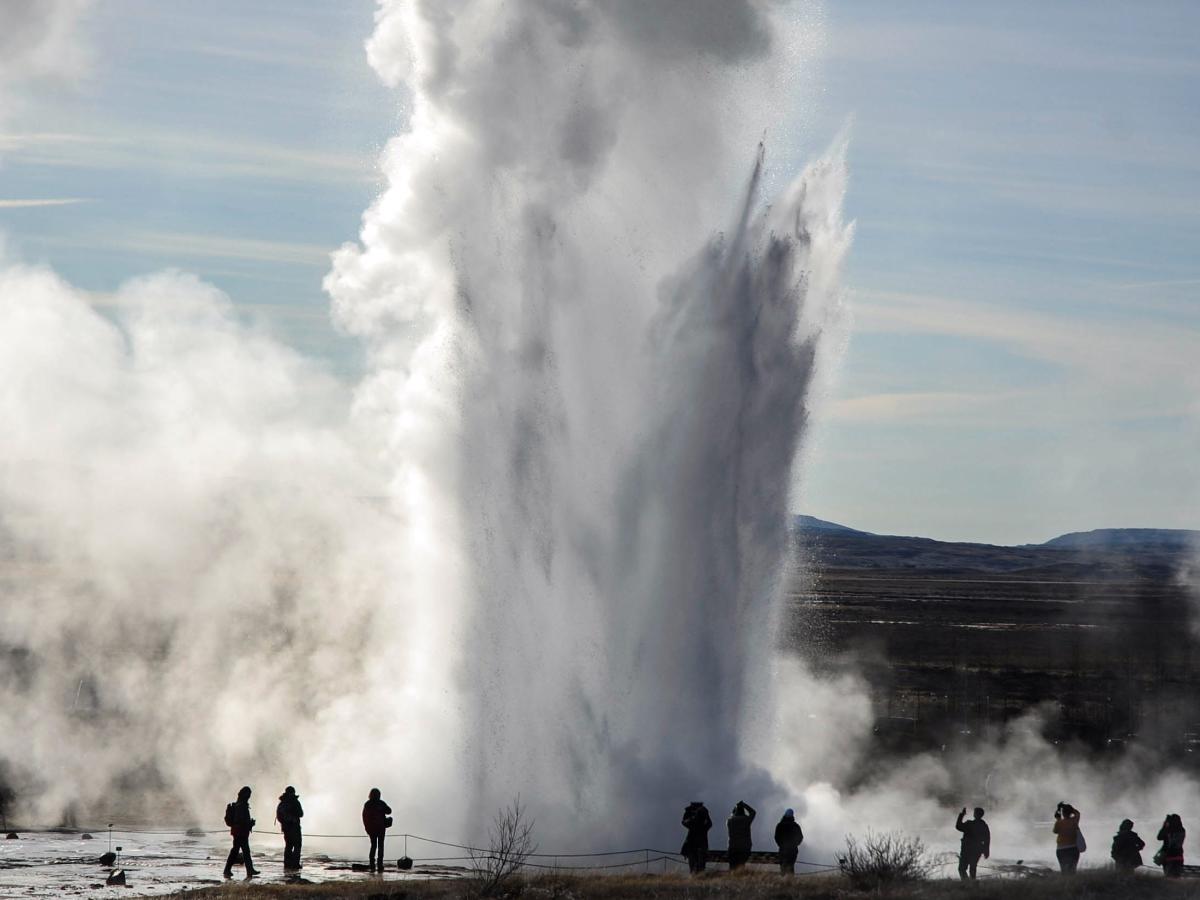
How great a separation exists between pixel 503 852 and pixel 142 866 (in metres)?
6.66

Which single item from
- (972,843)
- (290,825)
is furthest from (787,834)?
(290,825)

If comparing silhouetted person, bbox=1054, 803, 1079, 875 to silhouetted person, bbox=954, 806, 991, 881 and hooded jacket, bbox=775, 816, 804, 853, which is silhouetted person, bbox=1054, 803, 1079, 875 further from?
hooded jacket, bbox=775, 816, 804, 853

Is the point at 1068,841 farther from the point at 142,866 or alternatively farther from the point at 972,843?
the point at 142,866

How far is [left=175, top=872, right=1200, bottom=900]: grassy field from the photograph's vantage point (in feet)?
→ 63.2

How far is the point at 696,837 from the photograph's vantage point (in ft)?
70.8

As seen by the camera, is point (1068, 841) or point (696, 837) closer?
point (696, 837)

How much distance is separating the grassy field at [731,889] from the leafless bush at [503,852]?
18 cm

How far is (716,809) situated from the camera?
25.3 metres

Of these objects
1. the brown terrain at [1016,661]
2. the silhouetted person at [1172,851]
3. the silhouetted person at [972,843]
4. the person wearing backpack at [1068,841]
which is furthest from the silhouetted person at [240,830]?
the brown terrain at [1016,661]

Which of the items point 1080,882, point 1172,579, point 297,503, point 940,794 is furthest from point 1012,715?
point 1172,579

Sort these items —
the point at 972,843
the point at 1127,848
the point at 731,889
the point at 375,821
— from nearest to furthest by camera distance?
1. the point at 731,889
2. the point at 972,843
3. the point at 1127,848
4. the point at 375,821

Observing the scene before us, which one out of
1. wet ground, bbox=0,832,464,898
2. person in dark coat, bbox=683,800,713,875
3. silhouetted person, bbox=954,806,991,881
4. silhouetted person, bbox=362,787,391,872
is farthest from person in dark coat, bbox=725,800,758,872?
silhouetted person, bbox=362,787,391,872

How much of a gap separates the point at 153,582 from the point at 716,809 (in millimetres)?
28337

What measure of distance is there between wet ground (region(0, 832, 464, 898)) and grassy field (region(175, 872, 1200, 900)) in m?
1.43
